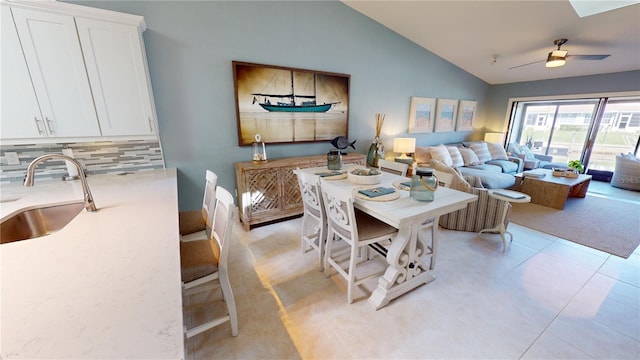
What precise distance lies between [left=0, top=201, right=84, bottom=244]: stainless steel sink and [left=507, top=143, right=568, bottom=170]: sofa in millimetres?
7313

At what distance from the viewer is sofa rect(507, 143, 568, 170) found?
5.21m

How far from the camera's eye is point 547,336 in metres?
1.53

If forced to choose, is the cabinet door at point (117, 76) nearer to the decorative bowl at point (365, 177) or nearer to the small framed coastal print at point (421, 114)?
the decorative bowl at point (365, 177)

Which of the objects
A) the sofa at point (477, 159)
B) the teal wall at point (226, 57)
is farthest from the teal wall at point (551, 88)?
the teal wall at point (226, 57)

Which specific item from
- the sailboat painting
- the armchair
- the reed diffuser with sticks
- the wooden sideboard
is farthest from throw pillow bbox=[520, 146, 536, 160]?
the wooden sideboard

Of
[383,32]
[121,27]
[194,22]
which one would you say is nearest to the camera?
[121,27]

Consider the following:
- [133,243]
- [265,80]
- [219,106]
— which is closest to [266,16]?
[265,80]

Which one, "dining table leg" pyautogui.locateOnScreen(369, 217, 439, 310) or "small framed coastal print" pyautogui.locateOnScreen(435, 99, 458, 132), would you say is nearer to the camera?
"dining table leg" pyautogui.locateOnScreen(369, 217, 439, 310)

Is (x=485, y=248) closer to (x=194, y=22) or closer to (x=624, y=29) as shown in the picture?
(x=624, y=29)

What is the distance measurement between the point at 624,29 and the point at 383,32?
3076 millimetres

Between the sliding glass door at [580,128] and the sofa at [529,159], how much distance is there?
0.31 meters

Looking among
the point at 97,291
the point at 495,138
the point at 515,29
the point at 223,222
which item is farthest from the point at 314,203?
the point at 495,138

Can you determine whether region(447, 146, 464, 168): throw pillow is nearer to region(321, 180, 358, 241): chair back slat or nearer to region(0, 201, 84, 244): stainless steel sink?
region(321, 180, 358, 241): chair back slat

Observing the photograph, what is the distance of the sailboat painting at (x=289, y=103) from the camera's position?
115 inches
